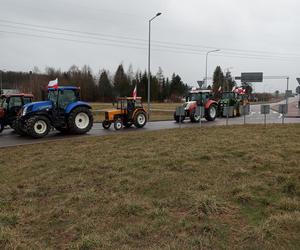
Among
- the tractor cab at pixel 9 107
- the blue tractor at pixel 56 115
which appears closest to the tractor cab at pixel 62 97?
the blue tractor at pixel 56 115

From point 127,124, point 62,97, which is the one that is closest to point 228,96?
point 127,124

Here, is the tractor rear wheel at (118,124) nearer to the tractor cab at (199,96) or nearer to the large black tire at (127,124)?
the large black tire at (127,124)

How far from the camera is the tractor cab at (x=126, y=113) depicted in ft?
57.3

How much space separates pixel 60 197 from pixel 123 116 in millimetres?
12450

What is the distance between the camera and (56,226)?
423cm

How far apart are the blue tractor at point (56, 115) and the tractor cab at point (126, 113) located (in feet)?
6.54

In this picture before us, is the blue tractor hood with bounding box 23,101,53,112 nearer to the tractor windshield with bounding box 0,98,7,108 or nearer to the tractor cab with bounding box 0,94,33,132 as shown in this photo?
the tractor cab with bounding box 0,94,33,132

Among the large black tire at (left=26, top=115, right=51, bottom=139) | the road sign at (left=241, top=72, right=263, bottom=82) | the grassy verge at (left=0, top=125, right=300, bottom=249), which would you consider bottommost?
the grassy verge at (left=0, top=125, right=300, bottom=249)

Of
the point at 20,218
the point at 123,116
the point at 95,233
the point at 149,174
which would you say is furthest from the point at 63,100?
the point at 95,233

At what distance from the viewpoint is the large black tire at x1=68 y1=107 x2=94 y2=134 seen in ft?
48.6

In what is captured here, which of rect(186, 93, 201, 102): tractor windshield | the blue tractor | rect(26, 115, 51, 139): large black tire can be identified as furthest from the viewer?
rect(186, 93, 201, 102): tractor windshield

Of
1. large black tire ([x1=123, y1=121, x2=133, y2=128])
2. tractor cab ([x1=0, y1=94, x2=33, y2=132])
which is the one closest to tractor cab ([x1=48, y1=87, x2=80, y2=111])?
tractor cab ([x1=0, y1=94, x2=33, y2=132])

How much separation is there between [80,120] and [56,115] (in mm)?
1266

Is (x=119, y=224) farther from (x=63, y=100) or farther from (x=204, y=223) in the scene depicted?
(x=63, y=100)
